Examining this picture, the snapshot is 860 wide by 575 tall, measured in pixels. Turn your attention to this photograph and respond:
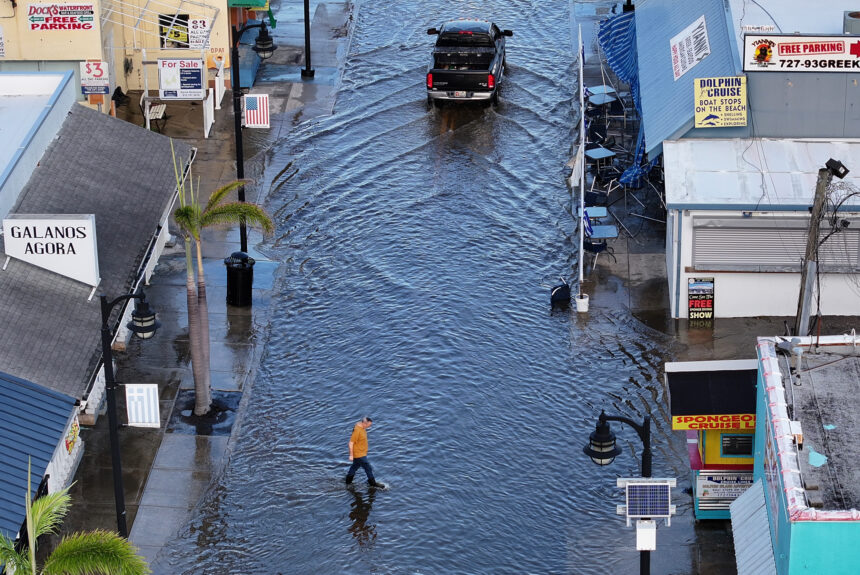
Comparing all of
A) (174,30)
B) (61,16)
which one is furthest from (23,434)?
(174,30)

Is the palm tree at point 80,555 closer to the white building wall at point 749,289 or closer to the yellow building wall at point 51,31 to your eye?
the white building wall at point 749,289

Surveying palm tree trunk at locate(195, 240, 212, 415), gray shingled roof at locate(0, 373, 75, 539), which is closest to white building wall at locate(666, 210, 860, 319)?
palm tree trunk at locate(195, 240, 212, 415)

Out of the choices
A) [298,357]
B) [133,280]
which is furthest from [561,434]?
[133,280]

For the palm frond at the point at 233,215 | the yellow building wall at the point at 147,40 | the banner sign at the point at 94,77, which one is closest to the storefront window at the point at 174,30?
the yellow building wall at the point at 147,40

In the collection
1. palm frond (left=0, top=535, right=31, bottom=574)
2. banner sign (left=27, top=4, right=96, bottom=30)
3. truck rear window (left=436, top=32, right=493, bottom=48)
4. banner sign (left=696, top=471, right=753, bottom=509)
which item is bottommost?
banner sign (left=696, top=471, right=753, bottom=509)

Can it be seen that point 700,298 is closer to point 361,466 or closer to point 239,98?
point 361,466

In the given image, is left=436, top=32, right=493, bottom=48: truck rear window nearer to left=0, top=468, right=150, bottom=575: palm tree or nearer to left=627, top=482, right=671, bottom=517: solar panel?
left=627, top=482, right=671, bottom=517: solar panel

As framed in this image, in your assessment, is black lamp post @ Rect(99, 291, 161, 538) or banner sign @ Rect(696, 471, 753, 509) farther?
banner sign @ Rect(696, 471, 753, 509)
